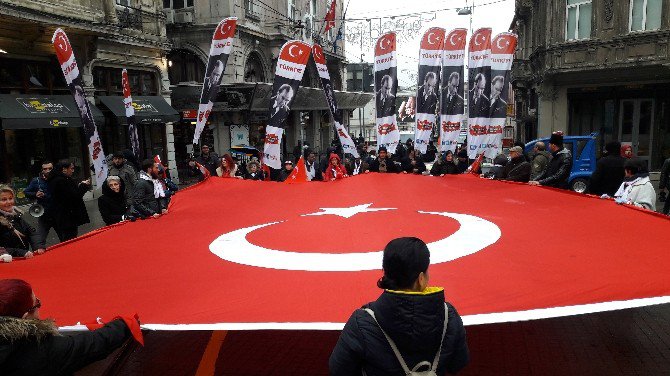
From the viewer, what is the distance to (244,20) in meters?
27.6

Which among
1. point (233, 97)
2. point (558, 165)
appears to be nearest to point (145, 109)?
point (233, 97)

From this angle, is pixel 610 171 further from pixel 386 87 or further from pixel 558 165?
pixel 386 87

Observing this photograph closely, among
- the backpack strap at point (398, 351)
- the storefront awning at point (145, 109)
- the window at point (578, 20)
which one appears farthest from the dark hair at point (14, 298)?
the window at point (578, 20)

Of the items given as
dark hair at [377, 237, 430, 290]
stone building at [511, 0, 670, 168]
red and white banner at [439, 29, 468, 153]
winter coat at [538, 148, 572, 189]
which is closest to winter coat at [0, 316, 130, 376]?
dark hair at [377, 237, 430, 290]

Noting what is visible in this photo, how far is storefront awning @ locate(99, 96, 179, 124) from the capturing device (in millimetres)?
20094

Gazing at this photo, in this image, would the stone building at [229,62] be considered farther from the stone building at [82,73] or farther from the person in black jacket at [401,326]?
the person in black jacket at [401,326]

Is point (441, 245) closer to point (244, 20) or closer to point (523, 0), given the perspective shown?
point (244, 20)

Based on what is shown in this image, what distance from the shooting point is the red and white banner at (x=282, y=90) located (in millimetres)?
10062

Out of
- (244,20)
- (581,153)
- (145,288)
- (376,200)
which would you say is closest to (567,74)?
(581,153)

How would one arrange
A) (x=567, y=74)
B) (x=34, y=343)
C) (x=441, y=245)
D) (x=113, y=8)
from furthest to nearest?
1. (x=567, y=74)
2. (x=113, y=8)
3. (x=441, y=245)
4. (x=34, y=343)

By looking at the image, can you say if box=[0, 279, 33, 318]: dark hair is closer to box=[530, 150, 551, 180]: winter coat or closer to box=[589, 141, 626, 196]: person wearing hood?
box=[589, 141, 626, 196]: person wearing hood

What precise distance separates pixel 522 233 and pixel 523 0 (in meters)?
29.6

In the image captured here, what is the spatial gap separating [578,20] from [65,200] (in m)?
22.2

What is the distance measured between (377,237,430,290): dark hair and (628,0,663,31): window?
906 inches
